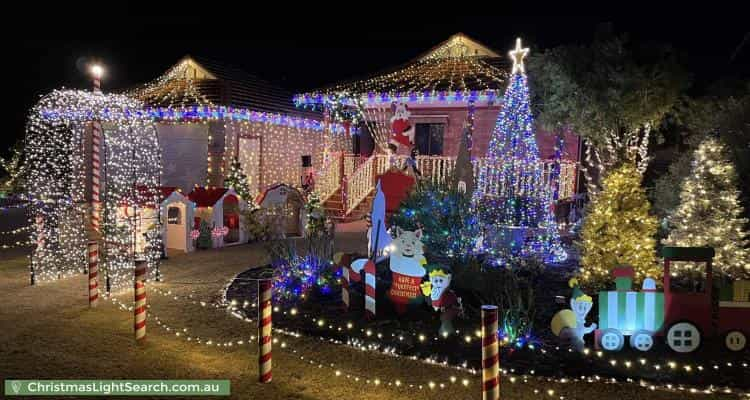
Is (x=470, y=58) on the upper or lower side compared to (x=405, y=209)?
upper

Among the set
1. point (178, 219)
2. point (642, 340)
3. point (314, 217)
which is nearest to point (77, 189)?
point (178, 219)

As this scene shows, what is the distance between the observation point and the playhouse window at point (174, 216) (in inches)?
530

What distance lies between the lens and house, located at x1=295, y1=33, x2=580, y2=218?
15.9 m

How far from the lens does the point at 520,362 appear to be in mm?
6281

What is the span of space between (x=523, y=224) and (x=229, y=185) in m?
8.84

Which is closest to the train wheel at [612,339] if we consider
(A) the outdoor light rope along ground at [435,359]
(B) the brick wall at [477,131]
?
(A) the outdoor light rope along ground at [435,359]

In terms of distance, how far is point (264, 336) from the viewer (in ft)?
19.0

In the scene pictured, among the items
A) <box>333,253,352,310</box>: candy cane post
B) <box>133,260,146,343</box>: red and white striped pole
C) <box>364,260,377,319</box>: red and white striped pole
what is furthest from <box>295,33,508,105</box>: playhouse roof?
<box>133,260,146,343</box>: red and white striped pole

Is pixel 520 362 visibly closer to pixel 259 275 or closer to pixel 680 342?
pixel 680 342

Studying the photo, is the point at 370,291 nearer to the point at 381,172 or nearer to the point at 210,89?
the point at 381,172

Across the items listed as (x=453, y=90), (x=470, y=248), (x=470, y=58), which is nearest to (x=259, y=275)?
(x=470, y=248)

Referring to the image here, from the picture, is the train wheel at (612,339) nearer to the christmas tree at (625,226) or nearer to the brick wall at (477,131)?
the christmas tree at (625,226)

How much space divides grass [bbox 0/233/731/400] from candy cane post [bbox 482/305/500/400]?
729mm

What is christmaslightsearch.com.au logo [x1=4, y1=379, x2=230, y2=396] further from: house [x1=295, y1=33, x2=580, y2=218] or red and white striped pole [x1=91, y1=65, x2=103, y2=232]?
house [x1=295, y1=33, x2=580, y2=218]
